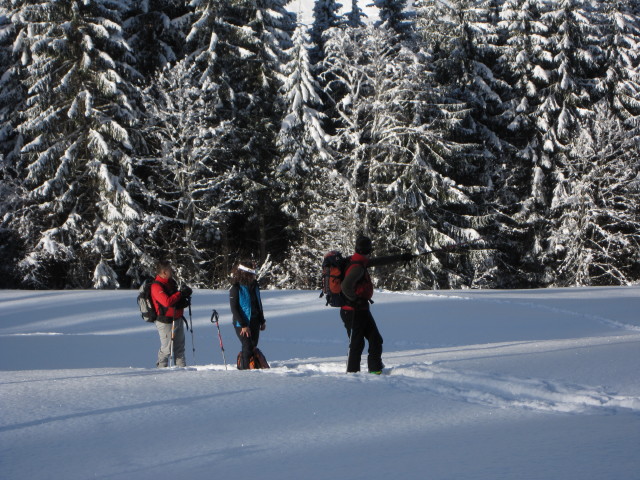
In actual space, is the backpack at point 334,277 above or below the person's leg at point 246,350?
above

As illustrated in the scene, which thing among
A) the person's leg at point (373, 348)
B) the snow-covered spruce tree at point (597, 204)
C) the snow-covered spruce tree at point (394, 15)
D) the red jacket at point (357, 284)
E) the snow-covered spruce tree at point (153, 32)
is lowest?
the person's leg at point (373, 348)

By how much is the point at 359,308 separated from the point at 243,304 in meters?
Result: 1.81

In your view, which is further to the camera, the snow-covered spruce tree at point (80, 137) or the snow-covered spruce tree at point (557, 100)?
the snow-covered spruce tree at point (557, 100)

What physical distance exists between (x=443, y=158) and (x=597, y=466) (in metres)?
25.0

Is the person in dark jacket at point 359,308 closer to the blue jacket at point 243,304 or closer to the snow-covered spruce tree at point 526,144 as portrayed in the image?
the blue jacket at point 243,304

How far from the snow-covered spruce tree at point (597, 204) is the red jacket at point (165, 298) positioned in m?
23.6

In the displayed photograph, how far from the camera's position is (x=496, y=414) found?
566cm

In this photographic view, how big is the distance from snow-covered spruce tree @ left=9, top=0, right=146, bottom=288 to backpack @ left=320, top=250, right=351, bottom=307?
646 inches

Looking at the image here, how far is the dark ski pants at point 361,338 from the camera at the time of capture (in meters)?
7.82

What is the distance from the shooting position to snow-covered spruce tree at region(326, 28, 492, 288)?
27.4 m

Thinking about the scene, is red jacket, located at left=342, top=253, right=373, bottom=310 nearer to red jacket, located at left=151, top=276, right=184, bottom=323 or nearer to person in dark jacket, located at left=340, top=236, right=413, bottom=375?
person in dark jacket, located at left=340, top=236, right=413, bottom=375

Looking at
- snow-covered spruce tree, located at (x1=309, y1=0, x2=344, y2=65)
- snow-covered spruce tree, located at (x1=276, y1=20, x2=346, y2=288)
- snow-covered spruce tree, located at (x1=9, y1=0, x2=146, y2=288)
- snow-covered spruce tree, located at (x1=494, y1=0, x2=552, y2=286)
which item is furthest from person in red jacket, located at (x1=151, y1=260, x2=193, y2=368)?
snow-covered spruce tree, located at (x1=309, y1=0, x2=344, y2=65)

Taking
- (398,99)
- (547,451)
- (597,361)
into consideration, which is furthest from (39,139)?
(547,451)

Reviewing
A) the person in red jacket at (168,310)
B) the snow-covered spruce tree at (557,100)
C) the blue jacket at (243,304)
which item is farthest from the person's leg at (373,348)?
the snow-covered spruce tree at (557,100)
